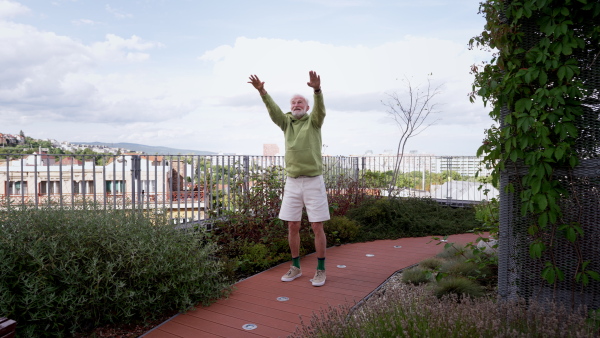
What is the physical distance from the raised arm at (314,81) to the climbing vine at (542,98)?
1527 mm

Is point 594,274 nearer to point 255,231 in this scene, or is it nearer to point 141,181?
point 255,231

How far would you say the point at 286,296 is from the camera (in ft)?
13.7

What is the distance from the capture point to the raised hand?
163 inches

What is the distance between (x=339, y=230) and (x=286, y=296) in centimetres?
269

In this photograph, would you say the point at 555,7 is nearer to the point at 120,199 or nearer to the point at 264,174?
the point at 264,174

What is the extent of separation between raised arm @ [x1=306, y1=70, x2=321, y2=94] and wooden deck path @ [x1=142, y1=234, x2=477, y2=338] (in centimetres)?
196

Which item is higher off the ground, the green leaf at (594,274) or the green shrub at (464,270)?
the green leaf at (594,274)

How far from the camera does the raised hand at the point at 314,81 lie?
414cm

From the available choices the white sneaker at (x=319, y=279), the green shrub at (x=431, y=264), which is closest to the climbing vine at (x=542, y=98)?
the green shrub at (x=431, y=264)

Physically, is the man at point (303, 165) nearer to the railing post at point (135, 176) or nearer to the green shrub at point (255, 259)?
the green shrub at point (255, 259)

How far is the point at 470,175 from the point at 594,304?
9247mm

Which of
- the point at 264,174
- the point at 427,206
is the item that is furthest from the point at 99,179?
the point at 427,206

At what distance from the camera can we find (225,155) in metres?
7.02

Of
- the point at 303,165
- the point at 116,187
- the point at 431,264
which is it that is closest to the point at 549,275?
the point at 431,264
